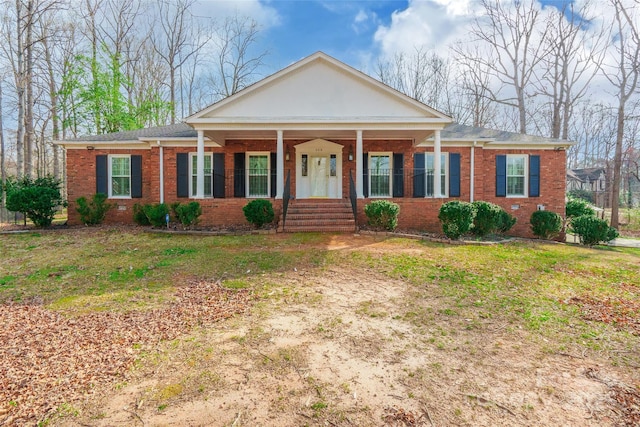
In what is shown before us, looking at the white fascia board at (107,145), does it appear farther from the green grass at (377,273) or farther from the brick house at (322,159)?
the green grass at (377,273)

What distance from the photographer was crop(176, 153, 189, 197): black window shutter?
13.0 m

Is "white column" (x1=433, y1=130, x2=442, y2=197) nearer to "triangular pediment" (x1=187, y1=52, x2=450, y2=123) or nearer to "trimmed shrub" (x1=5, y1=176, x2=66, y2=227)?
"triangular pediment" (x1=187, y1=52, x2=450, y2=123)

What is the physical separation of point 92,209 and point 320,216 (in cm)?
900

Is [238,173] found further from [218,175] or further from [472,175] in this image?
[472,175]

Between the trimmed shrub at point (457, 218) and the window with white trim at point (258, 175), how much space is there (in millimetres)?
7506

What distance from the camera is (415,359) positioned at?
3.04m

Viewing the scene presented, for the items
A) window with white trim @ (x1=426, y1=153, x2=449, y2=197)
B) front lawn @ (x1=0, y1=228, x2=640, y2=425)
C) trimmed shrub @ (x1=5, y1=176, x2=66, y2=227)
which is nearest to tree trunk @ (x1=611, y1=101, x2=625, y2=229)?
window with white trim @ (x1=426, y1=153, x2=449, y2=197)

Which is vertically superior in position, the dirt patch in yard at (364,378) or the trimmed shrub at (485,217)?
the trimmed shrub at (485,217)

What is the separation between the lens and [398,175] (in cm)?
1335

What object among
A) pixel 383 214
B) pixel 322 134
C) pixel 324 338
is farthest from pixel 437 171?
pixel 324 338

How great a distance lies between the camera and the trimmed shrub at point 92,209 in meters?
12.3

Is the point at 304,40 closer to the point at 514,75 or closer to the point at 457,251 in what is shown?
the point at 514,75

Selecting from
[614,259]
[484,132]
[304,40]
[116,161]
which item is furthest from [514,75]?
[116,161]

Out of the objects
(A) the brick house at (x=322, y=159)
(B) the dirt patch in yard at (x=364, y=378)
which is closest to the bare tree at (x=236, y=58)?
(A) the brick house at (x=322, y=159)
